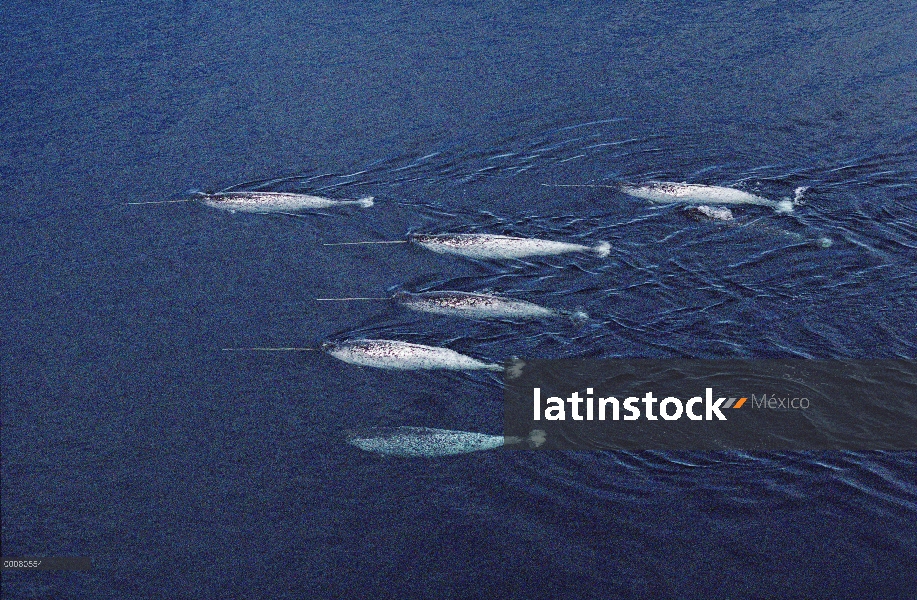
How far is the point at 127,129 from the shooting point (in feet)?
77.5

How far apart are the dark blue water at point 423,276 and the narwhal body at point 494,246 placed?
297mm

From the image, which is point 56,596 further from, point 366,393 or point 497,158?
point 497,158

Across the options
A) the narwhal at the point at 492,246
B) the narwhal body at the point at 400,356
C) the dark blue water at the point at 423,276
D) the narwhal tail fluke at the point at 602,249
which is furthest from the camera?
the narwhal at the point at 492,246

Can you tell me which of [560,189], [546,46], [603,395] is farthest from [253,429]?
[546,46]

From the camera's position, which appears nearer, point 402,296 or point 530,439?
point 530,439

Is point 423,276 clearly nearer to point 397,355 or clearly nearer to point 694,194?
point 397,355

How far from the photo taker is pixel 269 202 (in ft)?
69.5

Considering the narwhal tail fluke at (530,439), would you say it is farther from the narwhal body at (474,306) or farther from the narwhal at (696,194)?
the narwhal at (696,194)

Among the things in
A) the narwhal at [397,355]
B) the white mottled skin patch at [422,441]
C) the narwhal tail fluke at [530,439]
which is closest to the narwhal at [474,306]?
the narwhal at [397,355]

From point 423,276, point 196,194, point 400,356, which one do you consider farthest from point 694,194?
point 196,194

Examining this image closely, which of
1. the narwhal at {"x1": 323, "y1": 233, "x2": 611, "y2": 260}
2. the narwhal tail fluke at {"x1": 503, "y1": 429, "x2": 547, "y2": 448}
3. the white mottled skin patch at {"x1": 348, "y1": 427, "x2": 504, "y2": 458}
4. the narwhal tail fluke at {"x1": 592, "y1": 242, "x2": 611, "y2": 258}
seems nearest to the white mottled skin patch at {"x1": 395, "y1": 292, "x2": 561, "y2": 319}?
the narwhal at {"x1": 323, "y1": 233, "x2": 611, "y2": 260}

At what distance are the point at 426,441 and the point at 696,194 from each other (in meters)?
8.77

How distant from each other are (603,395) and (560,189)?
6.38 m

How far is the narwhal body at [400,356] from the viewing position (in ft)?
55.2
